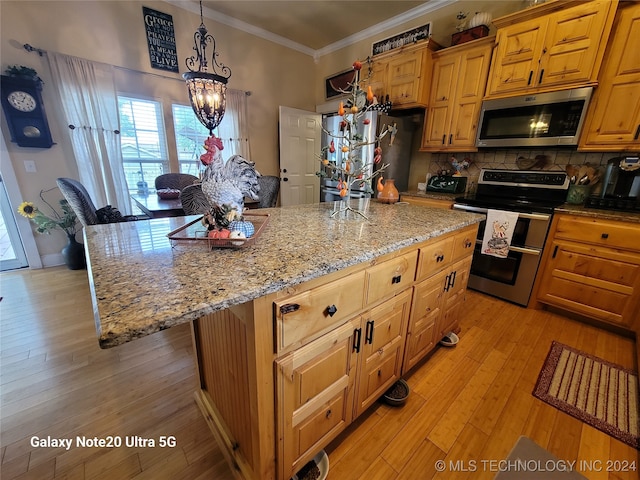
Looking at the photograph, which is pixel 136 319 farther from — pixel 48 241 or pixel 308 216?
pixel 48 241

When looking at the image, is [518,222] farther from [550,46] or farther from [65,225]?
[65,225]

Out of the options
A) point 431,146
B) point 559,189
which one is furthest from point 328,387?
point 431,146

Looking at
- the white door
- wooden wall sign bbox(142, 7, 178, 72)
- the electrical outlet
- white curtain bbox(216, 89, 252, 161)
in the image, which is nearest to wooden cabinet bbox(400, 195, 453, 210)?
the white door

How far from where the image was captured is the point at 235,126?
3729mm

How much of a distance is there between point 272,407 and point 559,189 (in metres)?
2.89

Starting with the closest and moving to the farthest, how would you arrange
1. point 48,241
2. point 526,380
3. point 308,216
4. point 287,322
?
point 287,322 → point 308,216 → point 526,380 → point 48,241

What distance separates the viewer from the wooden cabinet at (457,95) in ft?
8.29

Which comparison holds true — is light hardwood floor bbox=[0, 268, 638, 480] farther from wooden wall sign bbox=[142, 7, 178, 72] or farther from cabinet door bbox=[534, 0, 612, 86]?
wooden wall sign bbox=[142, 7, 178, 72]

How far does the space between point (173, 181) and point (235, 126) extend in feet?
3.96

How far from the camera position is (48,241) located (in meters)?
2.93

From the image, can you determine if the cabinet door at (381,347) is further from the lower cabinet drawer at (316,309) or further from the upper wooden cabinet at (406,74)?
the upper wooden cabinet at (406,74)

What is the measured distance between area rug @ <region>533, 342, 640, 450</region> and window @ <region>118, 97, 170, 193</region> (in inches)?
167

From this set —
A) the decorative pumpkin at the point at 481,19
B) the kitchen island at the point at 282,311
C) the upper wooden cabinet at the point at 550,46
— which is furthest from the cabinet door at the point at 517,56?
the kitchen island at the point at 282,311

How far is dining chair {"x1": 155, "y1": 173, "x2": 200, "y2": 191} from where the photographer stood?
10.5 ft
